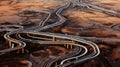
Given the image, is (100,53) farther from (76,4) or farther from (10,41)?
(76,4)

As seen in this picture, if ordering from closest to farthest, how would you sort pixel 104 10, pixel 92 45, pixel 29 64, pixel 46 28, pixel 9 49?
pixel 29 64
pixel 9 49
pixel 92 45
pixel 46 28
pixel 104 10

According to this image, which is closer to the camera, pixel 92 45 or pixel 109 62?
pixel 109 62

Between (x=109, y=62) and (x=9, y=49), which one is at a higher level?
(x=9, y=49)

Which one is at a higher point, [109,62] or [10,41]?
[10,41]

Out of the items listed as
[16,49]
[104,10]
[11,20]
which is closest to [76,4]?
[104,10]

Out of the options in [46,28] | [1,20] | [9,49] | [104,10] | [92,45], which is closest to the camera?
[9,49]

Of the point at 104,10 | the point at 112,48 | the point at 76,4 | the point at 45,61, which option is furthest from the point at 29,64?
the point at 76,4

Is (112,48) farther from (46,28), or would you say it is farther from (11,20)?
(11,20)

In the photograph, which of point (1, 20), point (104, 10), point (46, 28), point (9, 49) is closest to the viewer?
point (9, 49)

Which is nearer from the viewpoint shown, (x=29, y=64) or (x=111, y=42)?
(x=29, y=64)
